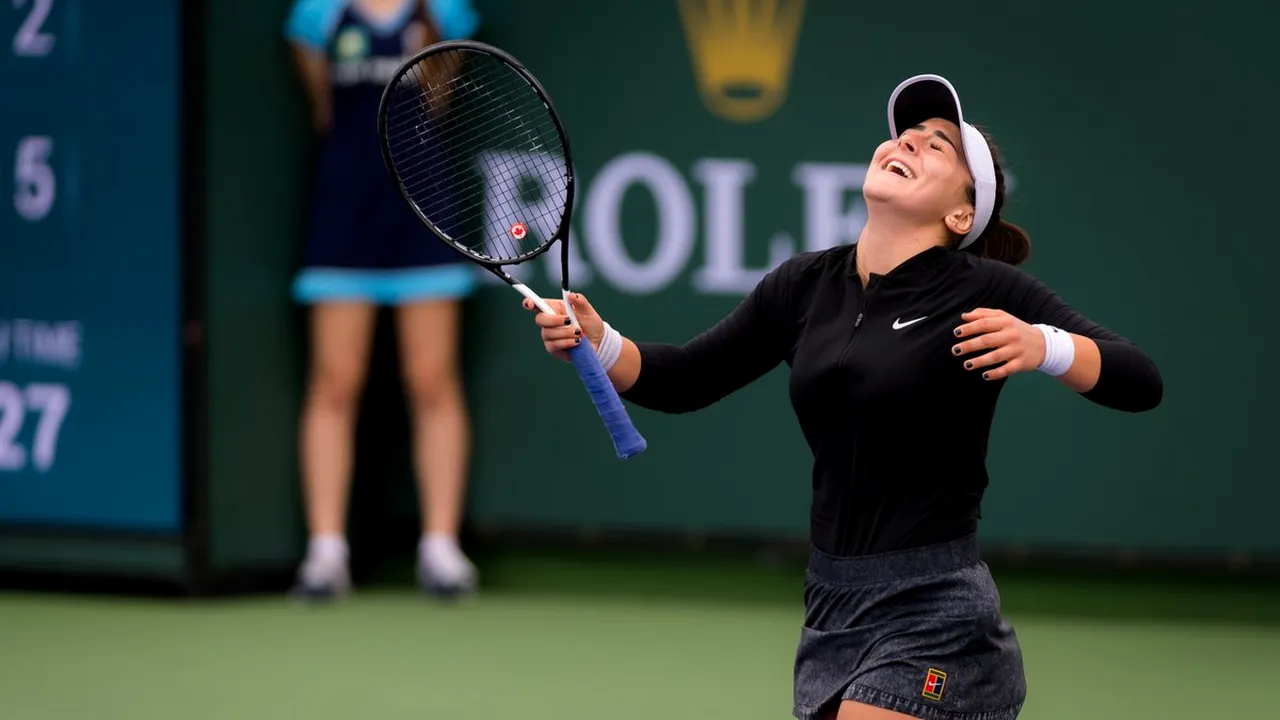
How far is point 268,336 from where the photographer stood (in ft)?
18.5

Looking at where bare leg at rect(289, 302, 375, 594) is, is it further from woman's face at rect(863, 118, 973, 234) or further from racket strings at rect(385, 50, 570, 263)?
woman's face at rect(863, 118, 973, 234)

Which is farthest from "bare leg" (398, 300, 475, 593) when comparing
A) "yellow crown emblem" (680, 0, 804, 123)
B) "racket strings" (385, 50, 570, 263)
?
"yellow crown emblem" (680, 0, 804, 123)

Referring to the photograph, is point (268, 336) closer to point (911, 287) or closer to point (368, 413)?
point (368, 413)

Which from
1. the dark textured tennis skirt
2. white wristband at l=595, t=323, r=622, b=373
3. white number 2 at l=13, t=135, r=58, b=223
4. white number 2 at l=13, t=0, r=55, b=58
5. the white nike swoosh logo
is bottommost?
the dark textured tennis skirt

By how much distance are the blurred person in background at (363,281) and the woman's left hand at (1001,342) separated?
3079 millimetres

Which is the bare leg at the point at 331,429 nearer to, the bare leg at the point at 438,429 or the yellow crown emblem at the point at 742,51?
the bare leg at the point at 438,429

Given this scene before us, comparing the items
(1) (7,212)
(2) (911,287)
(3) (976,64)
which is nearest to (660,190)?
(3) (976,64)

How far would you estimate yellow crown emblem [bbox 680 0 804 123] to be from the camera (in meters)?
5.49

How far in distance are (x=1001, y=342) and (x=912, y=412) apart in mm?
271

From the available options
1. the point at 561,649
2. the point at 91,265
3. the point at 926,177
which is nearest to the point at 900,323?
the point at 926,177

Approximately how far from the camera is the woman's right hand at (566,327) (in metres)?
2.85

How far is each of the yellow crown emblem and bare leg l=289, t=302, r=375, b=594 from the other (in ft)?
3.72

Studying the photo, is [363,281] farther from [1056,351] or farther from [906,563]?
[1056,351]

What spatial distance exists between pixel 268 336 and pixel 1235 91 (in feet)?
8.75
